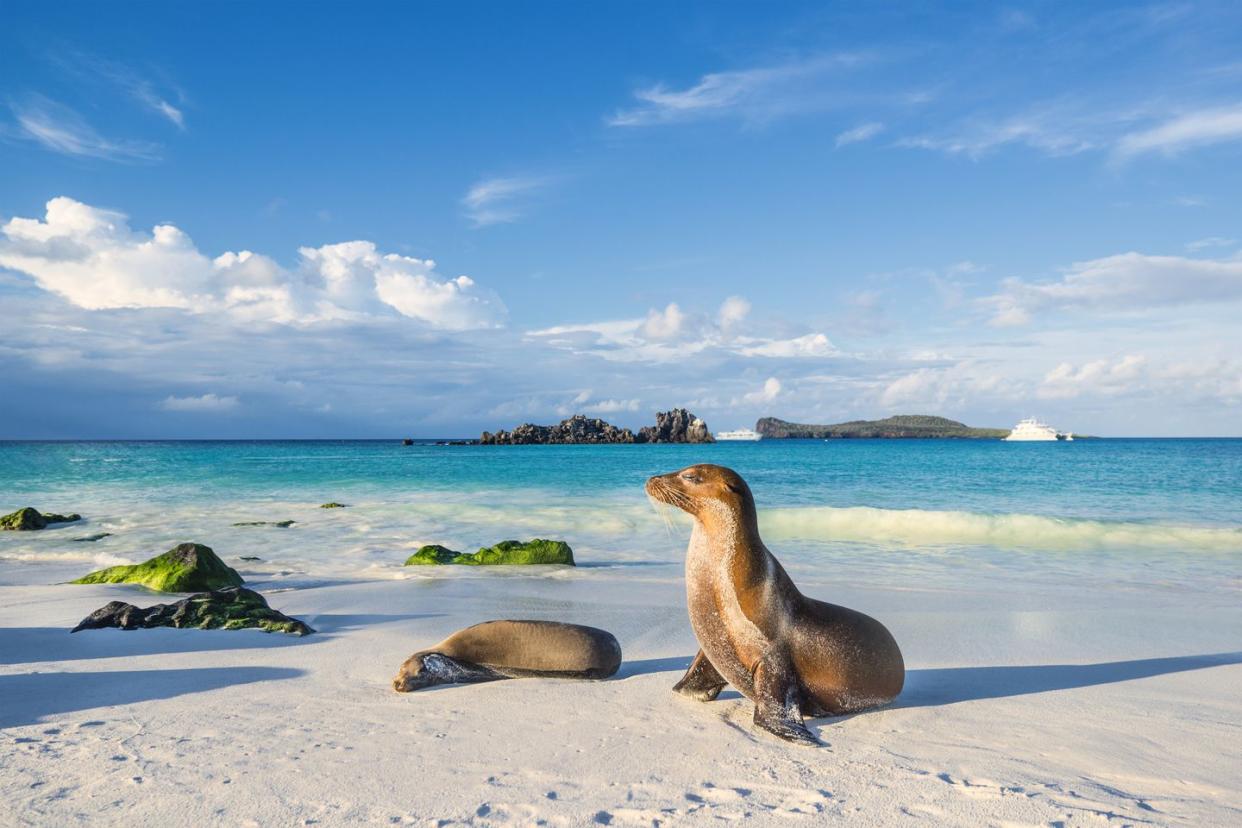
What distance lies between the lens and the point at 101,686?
5.45 metres

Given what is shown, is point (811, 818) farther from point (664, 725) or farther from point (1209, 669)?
point (1209, 669)

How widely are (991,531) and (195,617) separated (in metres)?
16.6

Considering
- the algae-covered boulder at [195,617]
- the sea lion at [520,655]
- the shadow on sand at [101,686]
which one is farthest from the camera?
the algae-covered boulder at [195,617]

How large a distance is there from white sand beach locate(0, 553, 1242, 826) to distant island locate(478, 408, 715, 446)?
4593 inches

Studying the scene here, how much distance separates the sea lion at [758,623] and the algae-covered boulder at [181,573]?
23.7ft

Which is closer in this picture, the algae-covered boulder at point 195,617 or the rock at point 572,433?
the algae-covered boulder at point 195,617

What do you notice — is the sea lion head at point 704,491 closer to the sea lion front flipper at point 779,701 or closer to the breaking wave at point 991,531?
the sea lion front flipper at point 779,701

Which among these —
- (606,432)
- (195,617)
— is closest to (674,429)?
(606,432)

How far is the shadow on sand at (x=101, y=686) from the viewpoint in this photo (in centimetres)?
492

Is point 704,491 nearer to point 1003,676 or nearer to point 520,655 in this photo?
point 520,655

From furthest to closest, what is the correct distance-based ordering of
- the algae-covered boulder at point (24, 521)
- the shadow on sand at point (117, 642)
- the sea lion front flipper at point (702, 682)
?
1. the algae-covered boulder at point (24, 521)
2. the shadow on sand at point (117, 642)
3. the sea lion front flipper at point (702, 682)

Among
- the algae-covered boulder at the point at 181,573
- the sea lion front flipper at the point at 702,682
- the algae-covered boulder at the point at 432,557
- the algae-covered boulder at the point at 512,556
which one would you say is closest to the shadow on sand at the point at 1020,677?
the sea lion front flipper at the point at 702,682

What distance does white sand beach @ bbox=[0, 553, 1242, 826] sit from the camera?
361 centimetres

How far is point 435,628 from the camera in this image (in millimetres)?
7793
